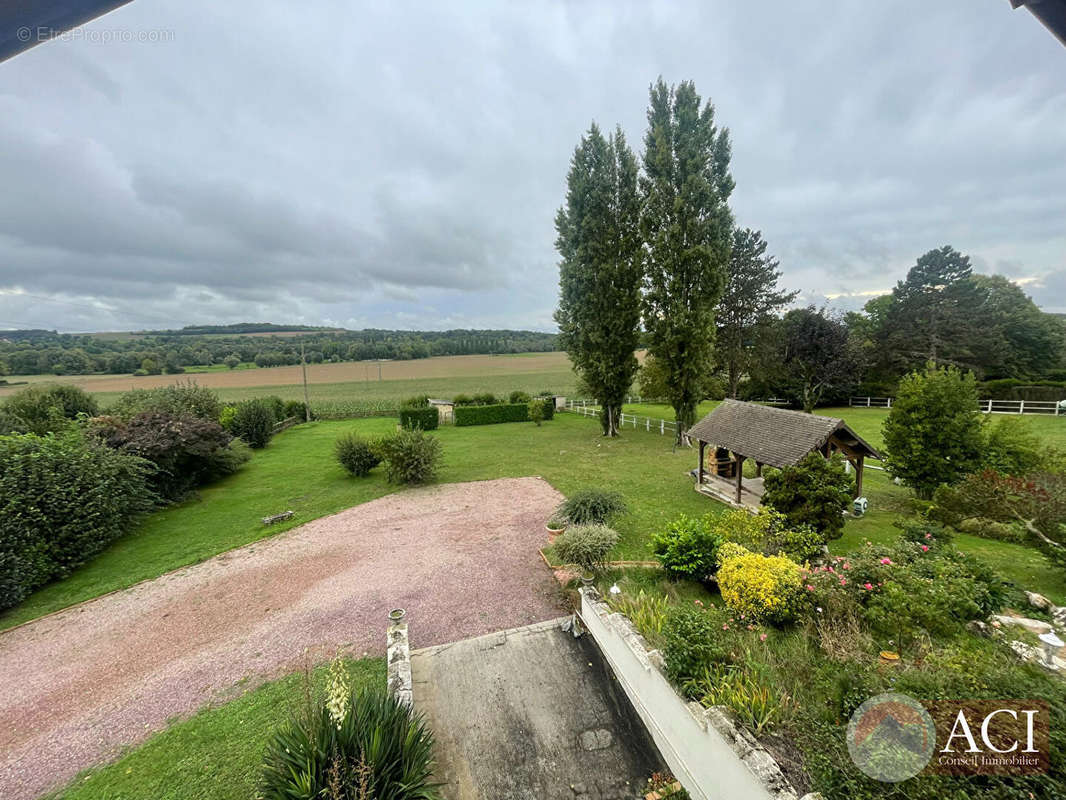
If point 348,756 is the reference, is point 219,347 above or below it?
above

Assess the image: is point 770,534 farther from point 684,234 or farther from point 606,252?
point 606,252

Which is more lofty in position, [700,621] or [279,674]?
[700,621]

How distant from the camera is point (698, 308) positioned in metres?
17.5

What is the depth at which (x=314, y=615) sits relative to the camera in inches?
267

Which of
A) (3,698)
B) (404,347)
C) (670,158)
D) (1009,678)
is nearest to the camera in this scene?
(1009,678)

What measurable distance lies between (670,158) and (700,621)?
18.9 meters

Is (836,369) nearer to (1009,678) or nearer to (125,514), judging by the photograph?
(1009,678)

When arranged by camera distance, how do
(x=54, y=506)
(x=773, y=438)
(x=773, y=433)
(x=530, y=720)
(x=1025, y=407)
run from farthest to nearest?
(x=1025, y=407) → (x=773, y=433) → (x=773, y=438) → (x=54, y=506) → (x=530, y=720)

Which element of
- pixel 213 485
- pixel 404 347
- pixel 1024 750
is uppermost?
pixel 404 347

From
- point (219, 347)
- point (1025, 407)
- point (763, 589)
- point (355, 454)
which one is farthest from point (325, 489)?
point (219, 347)

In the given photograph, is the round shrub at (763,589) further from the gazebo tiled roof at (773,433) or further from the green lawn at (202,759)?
the green lawn at (202,759)

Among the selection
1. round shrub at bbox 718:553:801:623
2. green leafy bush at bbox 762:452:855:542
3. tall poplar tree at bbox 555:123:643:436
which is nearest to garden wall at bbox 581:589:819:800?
round shrub at bbox 718:553:801:623

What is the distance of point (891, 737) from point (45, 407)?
87.9 feet

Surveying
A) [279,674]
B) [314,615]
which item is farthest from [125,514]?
[279,674]
